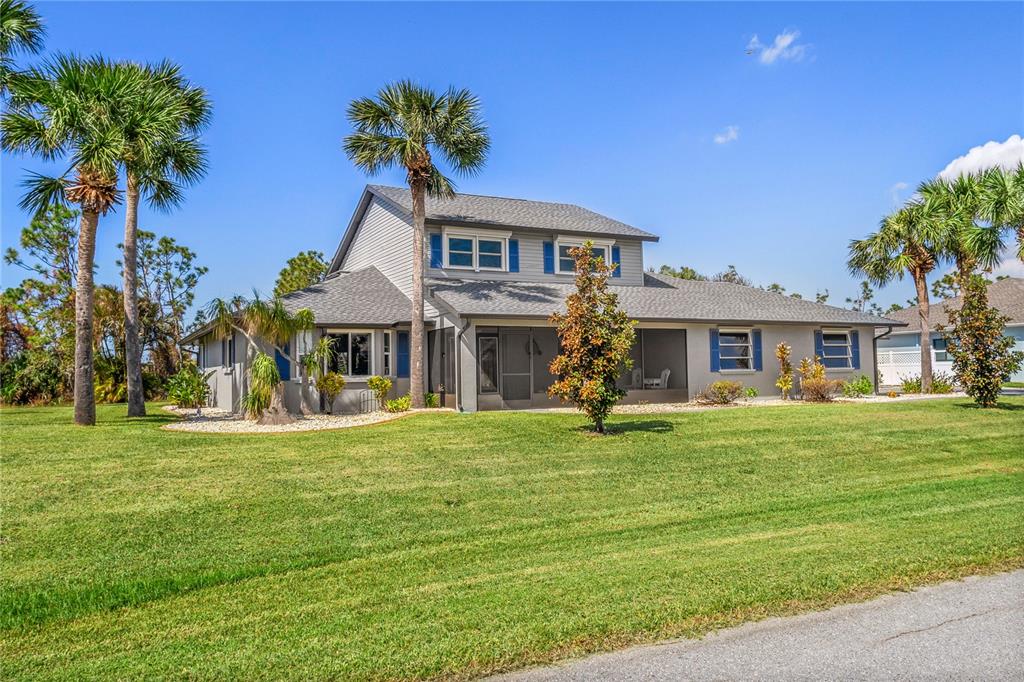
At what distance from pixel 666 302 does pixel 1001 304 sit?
24.4 m

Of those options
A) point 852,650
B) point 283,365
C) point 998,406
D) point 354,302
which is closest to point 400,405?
point 283,365

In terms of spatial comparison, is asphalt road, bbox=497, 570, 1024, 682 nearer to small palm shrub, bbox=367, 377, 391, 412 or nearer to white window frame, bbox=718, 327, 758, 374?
small palm shrub, bbox=367, 377, 391, 412

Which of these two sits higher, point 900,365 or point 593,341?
point 593,341

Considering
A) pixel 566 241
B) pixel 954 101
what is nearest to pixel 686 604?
pixel 954 101

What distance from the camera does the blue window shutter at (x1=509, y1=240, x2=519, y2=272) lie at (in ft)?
76.7

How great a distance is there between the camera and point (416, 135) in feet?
62.0

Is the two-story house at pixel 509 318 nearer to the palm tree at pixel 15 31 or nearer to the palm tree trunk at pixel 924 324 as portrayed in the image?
the palm tree trunk at pixel 924 324

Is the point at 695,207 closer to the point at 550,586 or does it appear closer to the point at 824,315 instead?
the point at 824,315

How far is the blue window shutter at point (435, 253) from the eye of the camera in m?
22.3

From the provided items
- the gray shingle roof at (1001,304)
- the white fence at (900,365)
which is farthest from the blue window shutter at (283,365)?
the gray shingle roof at (1001,304)

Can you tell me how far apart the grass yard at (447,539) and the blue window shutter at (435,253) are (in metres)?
9.13

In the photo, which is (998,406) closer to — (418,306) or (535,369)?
(535,369)

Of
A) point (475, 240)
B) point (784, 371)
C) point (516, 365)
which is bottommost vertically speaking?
point (784, 371)

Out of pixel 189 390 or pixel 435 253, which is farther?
pixel 189 390
